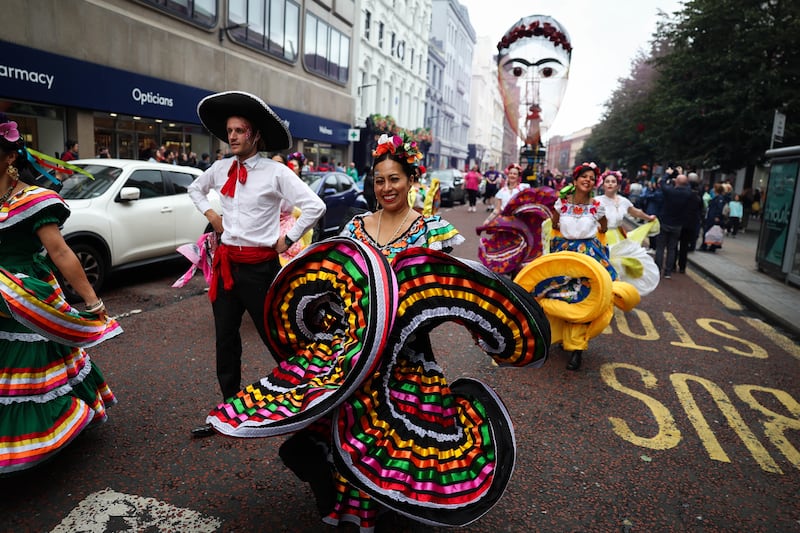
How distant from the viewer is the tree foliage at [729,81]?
19.5m

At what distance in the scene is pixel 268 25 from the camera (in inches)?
910

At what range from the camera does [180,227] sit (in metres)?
8.47

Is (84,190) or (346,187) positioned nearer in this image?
(84,190)

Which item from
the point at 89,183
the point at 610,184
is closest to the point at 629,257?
the point at 610,184

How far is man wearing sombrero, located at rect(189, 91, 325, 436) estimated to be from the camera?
138 inches

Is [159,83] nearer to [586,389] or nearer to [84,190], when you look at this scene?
[84,190]

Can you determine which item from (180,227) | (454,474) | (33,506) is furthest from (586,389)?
(180,227)

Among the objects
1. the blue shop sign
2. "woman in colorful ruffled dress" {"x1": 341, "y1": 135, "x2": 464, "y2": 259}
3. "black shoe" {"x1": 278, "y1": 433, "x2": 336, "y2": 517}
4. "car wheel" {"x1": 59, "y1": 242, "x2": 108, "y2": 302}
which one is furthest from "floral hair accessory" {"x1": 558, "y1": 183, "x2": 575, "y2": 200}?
the blue shop sign

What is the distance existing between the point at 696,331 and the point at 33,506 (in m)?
7.13

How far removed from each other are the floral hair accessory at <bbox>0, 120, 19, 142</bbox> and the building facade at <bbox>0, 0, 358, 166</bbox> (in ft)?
39.8

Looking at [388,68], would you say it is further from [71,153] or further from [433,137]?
[71,153]

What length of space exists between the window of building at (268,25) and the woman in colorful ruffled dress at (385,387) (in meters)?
20.4

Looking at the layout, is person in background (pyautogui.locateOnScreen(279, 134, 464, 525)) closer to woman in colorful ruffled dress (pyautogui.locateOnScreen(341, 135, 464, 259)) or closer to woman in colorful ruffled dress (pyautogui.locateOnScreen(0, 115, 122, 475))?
woman in colorful ruffled dress (pyautogui.locateOnScreen(341, 135, 464, 259))

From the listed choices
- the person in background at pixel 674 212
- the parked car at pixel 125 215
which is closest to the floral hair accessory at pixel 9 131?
the parked car at pixel 125 215
